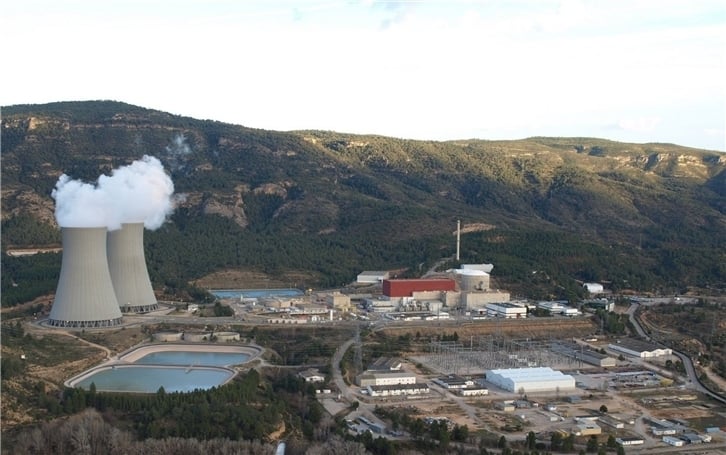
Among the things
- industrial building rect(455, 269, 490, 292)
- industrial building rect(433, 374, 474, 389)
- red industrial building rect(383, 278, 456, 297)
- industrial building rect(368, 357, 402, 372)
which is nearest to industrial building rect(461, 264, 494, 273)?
industrial building rect(455, 269, 490, 292)

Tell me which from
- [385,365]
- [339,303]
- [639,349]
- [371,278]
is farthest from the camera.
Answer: [371,278]

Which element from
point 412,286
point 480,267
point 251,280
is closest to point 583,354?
point 412,286

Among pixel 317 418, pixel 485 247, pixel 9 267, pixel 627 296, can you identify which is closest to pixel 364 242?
pixel 485 247

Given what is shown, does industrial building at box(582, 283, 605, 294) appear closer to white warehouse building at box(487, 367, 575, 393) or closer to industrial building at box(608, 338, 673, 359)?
industrial building at box(608, 338, 673, 359)

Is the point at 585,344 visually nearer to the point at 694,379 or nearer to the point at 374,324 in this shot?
the point at 694,379

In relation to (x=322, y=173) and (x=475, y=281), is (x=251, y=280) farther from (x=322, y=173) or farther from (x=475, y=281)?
(x=322, y=173)

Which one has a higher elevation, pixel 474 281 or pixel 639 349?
pixel 474 281
